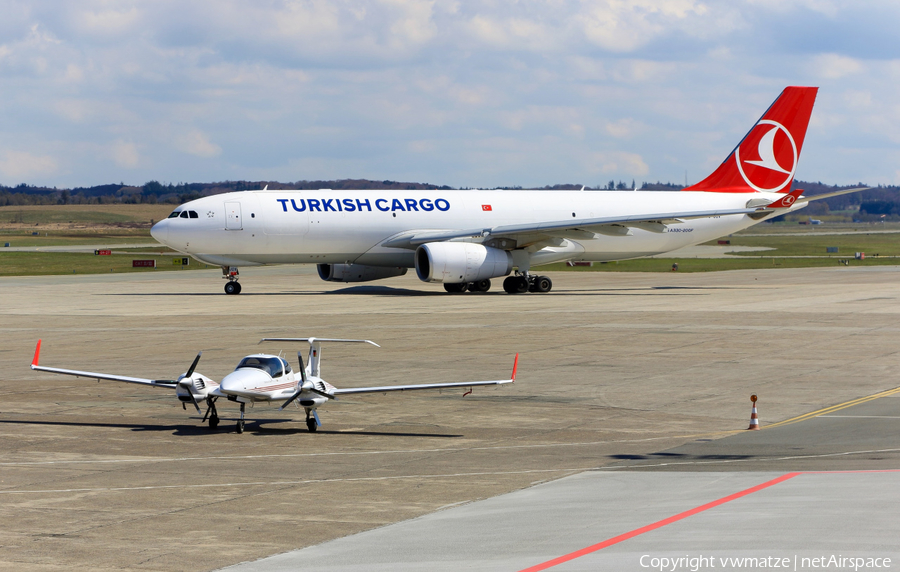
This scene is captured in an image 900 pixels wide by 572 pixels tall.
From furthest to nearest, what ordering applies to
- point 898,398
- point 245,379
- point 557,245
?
point 557,245 < point 898,398 < point 245,379

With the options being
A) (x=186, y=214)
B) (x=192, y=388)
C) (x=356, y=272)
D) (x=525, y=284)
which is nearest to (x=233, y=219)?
(x=186, y=214)

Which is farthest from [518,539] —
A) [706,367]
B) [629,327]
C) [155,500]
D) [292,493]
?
[629,327]

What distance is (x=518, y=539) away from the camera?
468 inches

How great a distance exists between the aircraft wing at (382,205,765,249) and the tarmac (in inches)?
372

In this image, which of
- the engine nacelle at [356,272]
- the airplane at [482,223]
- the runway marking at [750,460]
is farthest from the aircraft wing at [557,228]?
the runway marking at [750,460]

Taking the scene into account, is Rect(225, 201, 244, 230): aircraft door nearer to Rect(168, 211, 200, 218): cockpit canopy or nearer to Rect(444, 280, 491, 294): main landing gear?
Rect(168, 211, 200, 218): cockpit canopy

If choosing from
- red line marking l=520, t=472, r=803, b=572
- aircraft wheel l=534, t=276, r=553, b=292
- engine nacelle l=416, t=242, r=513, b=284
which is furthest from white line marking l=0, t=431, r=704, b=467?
aircraft wheel l=534, t=276, r=553, b=292

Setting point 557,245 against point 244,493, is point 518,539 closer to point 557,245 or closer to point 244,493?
point 244,493

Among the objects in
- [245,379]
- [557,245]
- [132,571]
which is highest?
[557,245]

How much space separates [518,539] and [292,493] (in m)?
4.23

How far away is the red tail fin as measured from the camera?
205ft

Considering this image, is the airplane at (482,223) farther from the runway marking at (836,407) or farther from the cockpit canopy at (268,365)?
the cockpit canopy at (268,365)

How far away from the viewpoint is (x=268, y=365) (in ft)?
65.0

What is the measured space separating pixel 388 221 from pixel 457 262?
4663 millimetres
